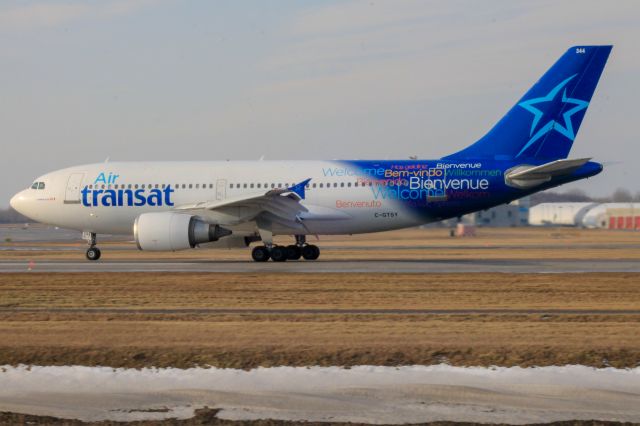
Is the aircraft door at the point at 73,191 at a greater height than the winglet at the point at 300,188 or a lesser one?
greater

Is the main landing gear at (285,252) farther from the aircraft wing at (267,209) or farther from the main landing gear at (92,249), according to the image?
the main landing gear at (92,249)

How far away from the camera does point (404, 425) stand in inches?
368

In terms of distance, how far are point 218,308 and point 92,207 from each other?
18.6 metres

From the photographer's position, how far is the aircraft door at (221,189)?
3378 centimetres

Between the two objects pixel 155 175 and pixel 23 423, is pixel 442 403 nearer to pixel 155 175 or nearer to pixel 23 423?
pixel 23 423

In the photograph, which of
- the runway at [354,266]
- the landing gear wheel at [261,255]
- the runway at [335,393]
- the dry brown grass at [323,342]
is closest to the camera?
the runway at [335,393]

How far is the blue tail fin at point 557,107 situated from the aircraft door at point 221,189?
410 inches

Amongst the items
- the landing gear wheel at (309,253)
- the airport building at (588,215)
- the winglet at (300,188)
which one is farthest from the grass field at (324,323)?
the airport building at (588,215)

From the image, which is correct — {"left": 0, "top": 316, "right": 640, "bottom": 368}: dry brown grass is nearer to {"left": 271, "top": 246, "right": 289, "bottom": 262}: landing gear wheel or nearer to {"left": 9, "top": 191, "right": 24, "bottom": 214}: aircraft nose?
{"left": 271, "top": 246, "right": 289, "bottom": 262}: landing gear wheel

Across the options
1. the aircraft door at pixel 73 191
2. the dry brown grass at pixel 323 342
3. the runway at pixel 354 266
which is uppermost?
the aircraft door at pixel 73 191

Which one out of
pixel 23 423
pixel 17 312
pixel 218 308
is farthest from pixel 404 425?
pixel 17 312

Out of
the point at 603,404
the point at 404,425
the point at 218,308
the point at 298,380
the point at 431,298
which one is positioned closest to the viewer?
the point at 404,425

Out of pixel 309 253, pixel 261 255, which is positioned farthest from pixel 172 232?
pixel 309 253

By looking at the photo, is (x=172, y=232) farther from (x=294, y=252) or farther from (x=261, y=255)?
(x=294, y=252)
